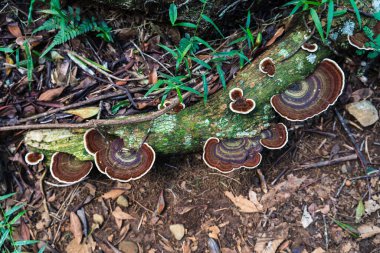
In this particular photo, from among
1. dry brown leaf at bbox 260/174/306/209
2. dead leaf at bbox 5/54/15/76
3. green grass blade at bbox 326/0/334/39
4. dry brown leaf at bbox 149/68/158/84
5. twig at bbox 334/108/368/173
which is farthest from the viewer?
dead leaf at bbox 5/54/15/76

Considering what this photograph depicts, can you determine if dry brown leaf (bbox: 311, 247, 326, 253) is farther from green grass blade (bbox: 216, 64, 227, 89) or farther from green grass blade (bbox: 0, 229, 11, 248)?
green grass blade (bbox: 0, 229, 11, 248)

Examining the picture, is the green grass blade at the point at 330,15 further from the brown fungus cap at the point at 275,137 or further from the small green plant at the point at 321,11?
the brown fungus cap at the point at 275,137

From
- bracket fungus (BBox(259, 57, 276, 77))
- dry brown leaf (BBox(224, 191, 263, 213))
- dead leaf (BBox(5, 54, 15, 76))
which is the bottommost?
dry brown leaf (BBox(224, 191, 263, 213))

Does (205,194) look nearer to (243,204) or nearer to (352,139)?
(243,204)

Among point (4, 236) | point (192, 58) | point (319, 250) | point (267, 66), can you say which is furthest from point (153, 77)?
point (319, 250)

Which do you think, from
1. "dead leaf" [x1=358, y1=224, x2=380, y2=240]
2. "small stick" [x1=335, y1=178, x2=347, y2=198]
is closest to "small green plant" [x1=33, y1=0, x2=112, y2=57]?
"small stick" [x1=335, y1=178, x2=347, y2=198]

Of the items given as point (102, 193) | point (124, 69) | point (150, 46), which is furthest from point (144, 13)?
point (102, 193)
